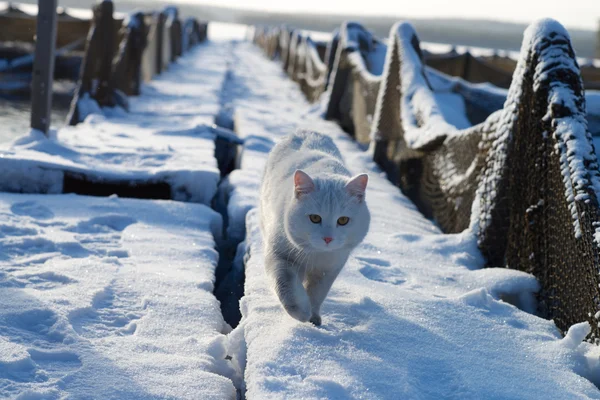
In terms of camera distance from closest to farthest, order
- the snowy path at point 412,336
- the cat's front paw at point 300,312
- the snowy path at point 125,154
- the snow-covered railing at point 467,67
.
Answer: the snowy path at point 412,336
the cat's front paw at point 300,312
the snowy path at point 125,154
the snow-covered railing at point 467,67

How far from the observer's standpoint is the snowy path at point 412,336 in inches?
94.9

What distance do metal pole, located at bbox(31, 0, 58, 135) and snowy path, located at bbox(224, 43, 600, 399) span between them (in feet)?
7.91

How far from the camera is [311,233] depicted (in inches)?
112

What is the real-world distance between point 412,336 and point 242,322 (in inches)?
29.6

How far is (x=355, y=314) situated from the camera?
305 centimetres

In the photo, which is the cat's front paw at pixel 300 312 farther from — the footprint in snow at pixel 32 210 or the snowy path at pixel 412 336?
the footprint in snow at pixel 32 210

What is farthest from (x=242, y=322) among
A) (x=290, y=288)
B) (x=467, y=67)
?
(x=467, y=67)

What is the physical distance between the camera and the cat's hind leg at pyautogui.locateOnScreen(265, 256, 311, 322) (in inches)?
111

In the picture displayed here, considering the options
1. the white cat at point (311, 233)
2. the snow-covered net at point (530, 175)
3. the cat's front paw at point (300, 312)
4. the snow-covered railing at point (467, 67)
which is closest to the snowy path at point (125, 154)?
the snow-covered net at point (530, 175)

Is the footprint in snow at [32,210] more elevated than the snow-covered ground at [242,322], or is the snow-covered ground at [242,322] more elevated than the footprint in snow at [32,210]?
the snow-covered ground at [242,322]

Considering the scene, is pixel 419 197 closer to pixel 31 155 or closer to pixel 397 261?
pixel 397 261

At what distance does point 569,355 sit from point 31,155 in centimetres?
388

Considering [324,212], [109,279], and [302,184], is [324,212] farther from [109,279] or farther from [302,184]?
[109,279]

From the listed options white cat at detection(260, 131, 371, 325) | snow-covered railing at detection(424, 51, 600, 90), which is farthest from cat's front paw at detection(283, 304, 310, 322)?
snow-covered railing at detection(424, 51, 600, 90)
